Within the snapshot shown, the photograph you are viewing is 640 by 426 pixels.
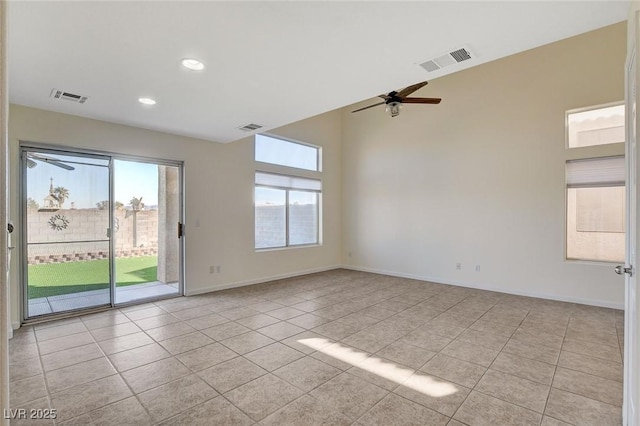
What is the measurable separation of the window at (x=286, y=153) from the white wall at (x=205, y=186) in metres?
0.19

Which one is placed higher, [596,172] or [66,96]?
[66,96]

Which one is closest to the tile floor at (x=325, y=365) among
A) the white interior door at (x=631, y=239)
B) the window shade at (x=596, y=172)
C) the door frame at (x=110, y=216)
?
the door frame at (x=110, y=216)

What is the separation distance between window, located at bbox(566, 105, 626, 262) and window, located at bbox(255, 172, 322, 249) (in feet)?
15.9

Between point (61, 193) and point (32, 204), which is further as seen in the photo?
point (61, 193)

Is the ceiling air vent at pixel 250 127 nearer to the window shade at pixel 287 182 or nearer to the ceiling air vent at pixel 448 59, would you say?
the window shade at pixel 287 182

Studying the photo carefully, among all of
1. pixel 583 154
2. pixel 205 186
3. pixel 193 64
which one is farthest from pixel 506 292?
pixel 193 64

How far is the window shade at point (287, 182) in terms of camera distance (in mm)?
6129

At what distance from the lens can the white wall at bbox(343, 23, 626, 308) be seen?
4.60m

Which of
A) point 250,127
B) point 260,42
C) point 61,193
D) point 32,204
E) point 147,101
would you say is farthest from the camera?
point 250,127

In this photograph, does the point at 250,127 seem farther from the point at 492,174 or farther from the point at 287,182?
the point at 492,174

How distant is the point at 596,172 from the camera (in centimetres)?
457

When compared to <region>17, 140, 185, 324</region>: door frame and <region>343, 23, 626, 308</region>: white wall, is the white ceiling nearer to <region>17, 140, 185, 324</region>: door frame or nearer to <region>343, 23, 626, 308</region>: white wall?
<region>17, 140, 185, 324</region>: door frame

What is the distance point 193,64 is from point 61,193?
A: 295 centimetres

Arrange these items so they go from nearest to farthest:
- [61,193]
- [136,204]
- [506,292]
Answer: [61,193]
[136,204]
[506,292]
